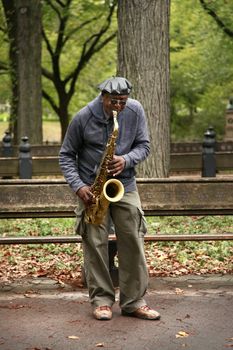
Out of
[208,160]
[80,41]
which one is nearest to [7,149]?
[208,160]

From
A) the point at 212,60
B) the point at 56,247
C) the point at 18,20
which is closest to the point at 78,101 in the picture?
the point at 212,60

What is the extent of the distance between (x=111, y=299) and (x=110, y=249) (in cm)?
69

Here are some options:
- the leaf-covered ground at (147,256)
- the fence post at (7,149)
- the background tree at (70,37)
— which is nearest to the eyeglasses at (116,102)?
the leaf-covered ground at (147,256)

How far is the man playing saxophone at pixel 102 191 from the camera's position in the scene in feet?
17.0

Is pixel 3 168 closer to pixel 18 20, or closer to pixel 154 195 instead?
pixel 18 20

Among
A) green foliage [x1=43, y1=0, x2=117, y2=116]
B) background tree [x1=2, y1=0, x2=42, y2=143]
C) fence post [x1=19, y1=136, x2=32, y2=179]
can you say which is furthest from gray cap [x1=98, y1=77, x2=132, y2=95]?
green foliage [x1=43, y1=0, x2=117, y2=116]

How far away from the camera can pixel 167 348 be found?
4.70 metres

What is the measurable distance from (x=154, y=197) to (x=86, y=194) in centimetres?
196

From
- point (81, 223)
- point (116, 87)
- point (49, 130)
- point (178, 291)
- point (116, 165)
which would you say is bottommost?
point (178, 291)

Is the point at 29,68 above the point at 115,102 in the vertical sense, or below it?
above

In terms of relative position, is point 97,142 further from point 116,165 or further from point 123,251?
point 123,251

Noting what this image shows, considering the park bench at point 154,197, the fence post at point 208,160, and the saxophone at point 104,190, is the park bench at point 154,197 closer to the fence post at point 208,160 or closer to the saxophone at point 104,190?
the saxophone at point 104,190

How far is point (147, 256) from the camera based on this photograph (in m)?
7.45

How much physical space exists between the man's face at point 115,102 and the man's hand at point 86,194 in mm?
621
